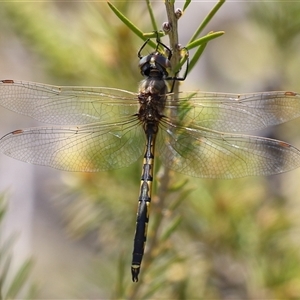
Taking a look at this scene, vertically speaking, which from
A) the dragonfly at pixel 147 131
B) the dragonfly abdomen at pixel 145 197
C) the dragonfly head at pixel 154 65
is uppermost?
the dragonfly head at pixel 154 65

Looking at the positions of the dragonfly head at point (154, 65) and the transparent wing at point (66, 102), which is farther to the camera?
the transparent wing at point (66, 102)

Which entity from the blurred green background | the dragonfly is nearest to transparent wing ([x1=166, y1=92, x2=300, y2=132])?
the dragonfly

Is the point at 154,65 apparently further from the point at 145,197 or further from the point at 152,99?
the point at 145,197

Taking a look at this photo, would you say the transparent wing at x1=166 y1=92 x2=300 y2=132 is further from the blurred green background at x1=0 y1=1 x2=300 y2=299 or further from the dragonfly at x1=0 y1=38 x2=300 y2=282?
the blurred green background at x1=0 y1=1 x2=300 y2=299

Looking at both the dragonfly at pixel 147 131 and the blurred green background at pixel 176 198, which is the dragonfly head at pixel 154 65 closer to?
the dragonfly at pixel 147 131

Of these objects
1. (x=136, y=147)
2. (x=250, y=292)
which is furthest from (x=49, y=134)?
(x=250, y=292)

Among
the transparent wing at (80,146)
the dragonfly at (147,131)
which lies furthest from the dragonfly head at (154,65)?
the transparent wing at (80,146)

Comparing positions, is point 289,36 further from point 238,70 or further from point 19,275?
point 238,70
